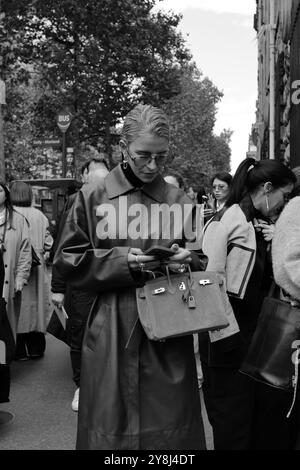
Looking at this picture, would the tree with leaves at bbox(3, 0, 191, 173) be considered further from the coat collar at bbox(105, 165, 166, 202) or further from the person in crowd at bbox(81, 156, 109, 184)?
the coat collar at bbox(105, 165, 166, 202)

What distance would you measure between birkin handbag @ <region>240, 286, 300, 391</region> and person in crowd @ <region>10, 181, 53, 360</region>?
15.4ft

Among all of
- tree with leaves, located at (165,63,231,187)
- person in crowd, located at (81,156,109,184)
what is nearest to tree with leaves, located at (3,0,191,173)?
tree with leaves, located at (165,63,231,187)

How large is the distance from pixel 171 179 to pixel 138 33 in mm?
16051

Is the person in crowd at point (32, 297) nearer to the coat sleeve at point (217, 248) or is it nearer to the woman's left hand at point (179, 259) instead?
the coat sleeve at point (217, 248)

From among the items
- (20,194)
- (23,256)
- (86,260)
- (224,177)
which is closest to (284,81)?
(224,177)

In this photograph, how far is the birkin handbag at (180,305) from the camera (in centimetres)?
252

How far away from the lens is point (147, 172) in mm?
2721

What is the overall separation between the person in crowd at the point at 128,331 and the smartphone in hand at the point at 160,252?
0.03 m

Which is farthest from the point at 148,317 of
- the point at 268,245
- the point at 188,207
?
the point at 268,245

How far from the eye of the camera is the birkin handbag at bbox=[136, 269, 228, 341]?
2523mm

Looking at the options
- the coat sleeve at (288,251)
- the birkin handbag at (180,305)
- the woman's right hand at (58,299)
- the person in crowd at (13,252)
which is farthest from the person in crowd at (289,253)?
the person in crowd at (13,252)

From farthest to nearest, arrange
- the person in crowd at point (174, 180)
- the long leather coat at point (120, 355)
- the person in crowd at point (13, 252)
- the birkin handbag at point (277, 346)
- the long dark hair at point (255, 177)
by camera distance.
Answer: the person in crowd at point (174, 180), the person in crowd at point (13, 252), the long dark hair at point (255, 177), the birkin handbag at point (277, 346), the long leather coat at point (120, 355)

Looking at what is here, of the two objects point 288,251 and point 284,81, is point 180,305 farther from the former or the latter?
point 284,81

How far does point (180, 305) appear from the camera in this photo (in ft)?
8.45
